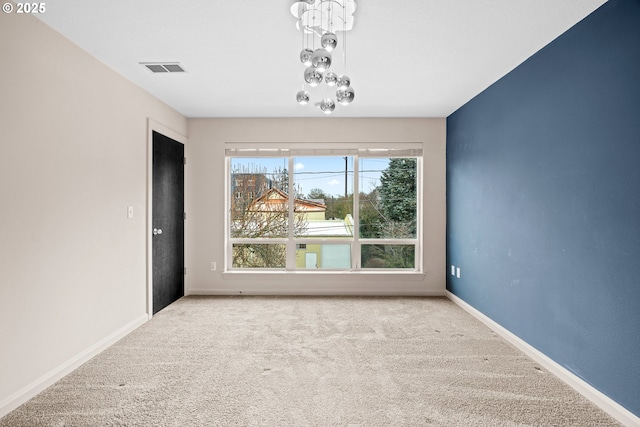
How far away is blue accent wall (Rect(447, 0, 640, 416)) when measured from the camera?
6.21 ft

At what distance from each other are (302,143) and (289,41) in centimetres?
208

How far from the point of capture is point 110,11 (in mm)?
2111

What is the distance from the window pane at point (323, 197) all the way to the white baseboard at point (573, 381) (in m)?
2.18

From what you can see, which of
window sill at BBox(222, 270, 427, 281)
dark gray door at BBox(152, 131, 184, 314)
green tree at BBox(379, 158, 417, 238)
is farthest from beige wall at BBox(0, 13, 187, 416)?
green tree at BBox(379, 158, 417, 238)

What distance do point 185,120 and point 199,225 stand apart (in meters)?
1.44

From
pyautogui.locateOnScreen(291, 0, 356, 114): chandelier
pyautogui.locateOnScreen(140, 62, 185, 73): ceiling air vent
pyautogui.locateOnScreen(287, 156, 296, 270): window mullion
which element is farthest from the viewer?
pyautogui.locateOnScreen(287, 156, 296, 270): window mullion

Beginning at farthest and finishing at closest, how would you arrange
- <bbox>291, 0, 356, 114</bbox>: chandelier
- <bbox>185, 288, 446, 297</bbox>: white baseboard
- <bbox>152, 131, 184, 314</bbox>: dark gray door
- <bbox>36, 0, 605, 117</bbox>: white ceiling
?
<bbox>185, 288, 446, 297</bbox>: white baseboard < <bbox>152, 131, 184, 314</bbox>: dark gray door < <bbox>36, 0, 605, 117</bbox>: white ceiling < <bbox>291, 0, 356, 114</bbox>: chandelier

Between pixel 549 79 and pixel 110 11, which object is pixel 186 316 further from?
pixel 549 79

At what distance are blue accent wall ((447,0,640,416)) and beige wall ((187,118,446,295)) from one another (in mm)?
1047

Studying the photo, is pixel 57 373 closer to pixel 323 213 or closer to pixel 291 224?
pixel 291 224

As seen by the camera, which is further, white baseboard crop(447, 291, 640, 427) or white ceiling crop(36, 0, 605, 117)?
white ceiling crop(36, 0, 605, 117)

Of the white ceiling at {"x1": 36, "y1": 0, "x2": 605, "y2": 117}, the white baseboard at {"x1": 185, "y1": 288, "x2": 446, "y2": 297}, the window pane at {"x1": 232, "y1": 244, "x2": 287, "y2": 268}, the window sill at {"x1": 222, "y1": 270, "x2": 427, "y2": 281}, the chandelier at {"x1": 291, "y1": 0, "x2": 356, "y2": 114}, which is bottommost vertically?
the white baseboard at {"x1": 185, "y1": 288, "x2": 446, "y2": 297}

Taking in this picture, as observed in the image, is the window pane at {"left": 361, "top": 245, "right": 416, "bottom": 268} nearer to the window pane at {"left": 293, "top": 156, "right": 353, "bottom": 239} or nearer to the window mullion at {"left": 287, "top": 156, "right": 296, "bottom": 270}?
the window pane at {"left": 293, "top": 156, "right": 353, "bottom": 239}

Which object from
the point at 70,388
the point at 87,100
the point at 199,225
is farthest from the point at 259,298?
the point at 87,100
